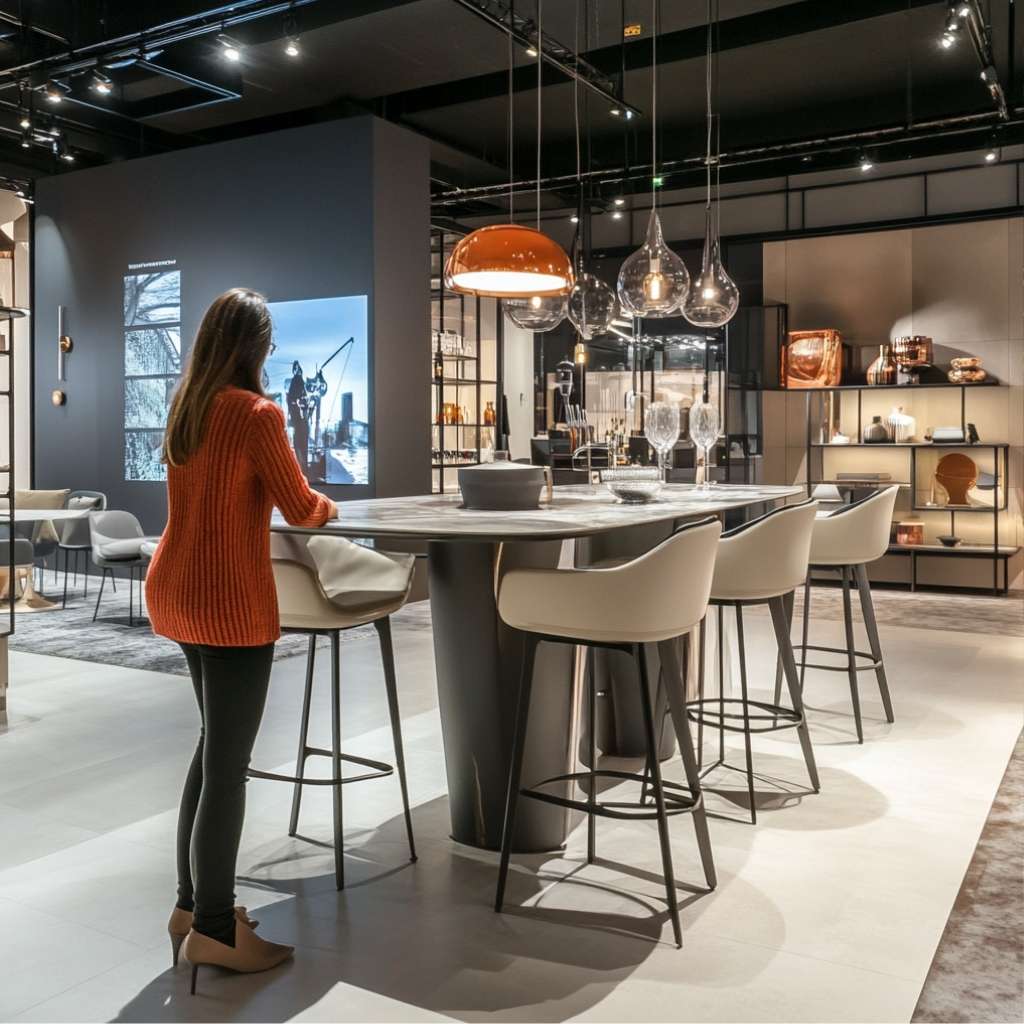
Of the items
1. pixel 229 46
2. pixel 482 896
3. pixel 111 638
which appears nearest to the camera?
pixel 482 896

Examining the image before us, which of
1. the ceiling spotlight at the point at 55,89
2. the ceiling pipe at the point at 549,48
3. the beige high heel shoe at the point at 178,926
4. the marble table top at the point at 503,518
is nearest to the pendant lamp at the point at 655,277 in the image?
the marble table top at the point at 503,518

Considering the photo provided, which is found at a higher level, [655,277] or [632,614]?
[655,277]

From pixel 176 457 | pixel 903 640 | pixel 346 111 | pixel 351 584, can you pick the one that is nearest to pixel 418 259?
pixel 346 111

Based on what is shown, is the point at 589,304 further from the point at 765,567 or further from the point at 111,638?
the point at 111,638

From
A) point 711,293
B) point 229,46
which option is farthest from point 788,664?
point 229,46

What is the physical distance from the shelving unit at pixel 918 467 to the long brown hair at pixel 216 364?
22.7 feet

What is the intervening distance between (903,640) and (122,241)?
24.0ft

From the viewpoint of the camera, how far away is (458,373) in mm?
10219

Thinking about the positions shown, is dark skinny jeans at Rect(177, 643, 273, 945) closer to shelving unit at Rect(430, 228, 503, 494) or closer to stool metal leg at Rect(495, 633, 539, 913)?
stool metal leg at Rect(495, 633, 539, 913)

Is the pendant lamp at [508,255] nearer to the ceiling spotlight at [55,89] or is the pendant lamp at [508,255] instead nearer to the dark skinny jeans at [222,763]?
the dark skinny jeans at [222,763]

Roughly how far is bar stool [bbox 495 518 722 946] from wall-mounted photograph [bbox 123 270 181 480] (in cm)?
692

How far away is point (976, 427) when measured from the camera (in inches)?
342

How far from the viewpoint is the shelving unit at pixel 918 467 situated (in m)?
8.34

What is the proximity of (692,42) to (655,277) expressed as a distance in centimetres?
370
